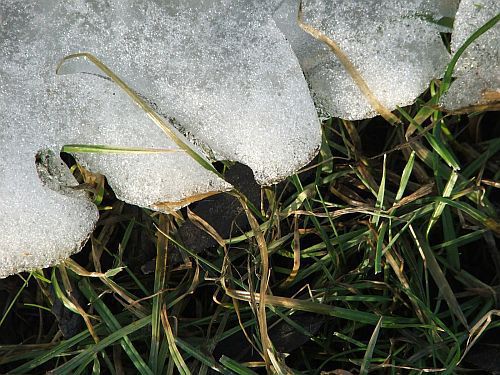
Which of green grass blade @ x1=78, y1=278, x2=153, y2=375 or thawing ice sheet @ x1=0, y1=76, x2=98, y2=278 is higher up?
thawing ice sheet @ x1=0, y1=76, x2=98, y2=278

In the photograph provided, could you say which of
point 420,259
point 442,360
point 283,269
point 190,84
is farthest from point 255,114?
point 442,360

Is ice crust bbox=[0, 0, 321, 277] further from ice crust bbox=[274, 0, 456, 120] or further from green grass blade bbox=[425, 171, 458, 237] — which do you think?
green grass blade bbox=[425, 171, 458, 237]

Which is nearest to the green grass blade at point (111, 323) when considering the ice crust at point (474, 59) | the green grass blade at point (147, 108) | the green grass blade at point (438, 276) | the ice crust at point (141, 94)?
the ice crust at point (141, 94)

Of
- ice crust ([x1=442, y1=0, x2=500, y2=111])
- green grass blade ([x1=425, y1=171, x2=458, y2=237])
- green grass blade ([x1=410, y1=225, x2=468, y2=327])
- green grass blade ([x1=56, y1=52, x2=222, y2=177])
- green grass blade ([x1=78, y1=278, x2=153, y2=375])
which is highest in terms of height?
ice crust ([x1=442, y1=0, x2=500, y2=111])

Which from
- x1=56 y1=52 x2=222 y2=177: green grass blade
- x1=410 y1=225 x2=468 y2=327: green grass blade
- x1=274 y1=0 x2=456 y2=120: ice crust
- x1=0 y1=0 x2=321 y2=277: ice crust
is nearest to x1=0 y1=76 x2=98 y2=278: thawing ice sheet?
x1=0 y1=0 x2=321 y2=277: ice crust

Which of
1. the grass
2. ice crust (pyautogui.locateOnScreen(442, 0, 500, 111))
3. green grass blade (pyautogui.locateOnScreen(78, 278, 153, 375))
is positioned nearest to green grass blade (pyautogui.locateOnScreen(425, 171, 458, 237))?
the grass

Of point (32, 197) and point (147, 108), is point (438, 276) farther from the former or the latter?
point (32, 197)

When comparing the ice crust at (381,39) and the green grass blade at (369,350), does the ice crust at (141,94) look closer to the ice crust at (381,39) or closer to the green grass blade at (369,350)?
the ice crust at (381,39)
